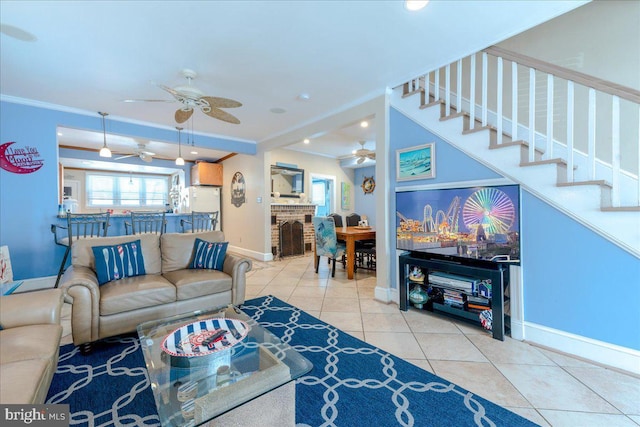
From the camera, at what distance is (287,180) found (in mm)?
6547

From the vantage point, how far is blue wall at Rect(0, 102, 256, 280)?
3441 mm

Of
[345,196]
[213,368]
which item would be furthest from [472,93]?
[345,196]

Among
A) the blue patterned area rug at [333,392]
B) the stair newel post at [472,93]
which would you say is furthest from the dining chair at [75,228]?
the stair newel post at [472,93]

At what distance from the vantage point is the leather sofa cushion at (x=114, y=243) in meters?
2.48

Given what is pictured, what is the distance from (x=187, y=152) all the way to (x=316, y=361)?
6134mm

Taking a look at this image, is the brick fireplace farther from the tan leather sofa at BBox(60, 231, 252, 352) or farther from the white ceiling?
the white ceiling

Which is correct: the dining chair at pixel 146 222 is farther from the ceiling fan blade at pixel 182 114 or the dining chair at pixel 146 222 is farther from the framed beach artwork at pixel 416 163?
the framed beach artwork at pixel 416 163

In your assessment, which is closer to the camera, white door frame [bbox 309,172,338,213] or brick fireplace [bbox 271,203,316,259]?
brick fireplace [bbox 271,203,316,259]

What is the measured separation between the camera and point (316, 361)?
1.95 metres

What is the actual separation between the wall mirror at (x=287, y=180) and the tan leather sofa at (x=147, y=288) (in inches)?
125

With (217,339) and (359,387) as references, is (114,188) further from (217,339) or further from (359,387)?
(359,387)

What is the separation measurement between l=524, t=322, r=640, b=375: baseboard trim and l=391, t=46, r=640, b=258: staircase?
705 millimetres

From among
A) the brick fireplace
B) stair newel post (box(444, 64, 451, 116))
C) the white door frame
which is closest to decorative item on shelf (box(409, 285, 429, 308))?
stair newel post (box(444, 64, 451, 116))

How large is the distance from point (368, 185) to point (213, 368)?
6.53m
